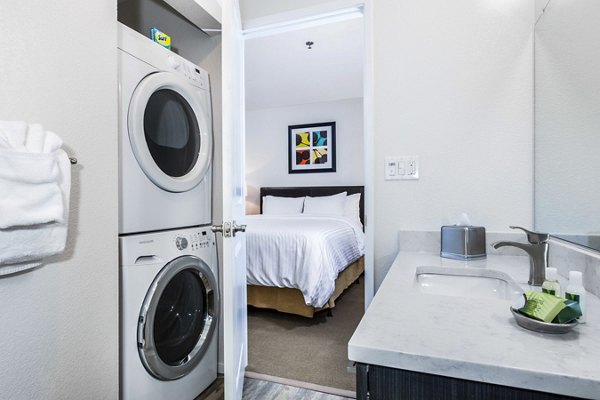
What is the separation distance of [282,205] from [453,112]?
3437mm

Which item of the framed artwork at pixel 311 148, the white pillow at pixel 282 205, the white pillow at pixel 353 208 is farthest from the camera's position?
the framed artwork at pixel 311 148

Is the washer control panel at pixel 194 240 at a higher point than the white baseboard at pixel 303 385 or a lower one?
higher

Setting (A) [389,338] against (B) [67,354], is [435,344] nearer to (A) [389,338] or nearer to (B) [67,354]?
(A) [389,338]

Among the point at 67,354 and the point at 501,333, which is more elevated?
the point at 501,333

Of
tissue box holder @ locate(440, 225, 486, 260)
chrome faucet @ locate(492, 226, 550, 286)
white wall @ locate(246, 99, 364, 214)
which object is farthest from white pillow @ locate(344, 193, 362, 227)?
chrome faucet @ locate(492, 226, 550, 286)

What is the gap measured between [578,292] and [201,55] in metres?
2.06

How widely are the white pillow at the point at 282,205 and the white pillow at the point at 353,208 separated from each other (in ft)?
2.24

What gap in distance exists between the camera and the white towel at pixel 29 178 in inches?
30.7

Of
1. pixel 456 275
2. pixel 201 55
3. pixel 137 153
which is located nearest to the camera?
pixel 456 275

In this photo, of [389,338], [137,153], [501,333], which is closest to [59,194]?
[137,153]

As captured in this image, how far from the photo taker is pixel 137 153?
4.39ft

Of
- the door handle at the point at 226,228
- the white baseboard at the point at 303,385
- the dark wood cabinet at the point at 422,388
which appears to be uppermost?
the door handle at the point at 226,228

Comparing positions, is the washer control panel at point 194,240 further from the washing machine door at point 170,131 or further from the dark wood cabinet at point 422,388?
the dark wood cabinet at point 422,388

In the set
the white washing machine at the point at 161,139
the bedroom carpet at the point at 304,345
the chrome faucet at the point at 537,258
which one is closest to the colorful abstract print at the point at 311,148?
the bedroom carpet at the point at 304,345
